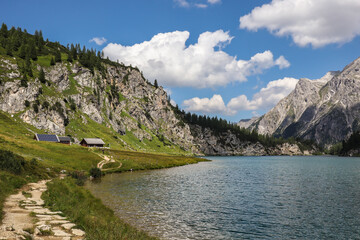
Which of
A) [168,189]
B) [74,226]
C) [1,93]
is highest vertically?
[1,93]

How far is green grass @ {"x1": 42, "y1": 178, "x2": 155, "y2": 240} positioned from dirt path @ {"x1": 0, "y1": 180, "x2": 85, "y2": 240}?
91 cm

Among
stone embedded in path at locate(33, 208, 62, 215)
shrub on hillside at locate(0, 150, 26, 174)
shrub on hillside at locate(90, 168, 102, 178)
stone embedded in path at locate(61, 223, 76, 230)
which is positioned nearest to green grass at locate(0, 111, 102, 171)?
shrub on hillside at locate(90, 168, 102, 178)

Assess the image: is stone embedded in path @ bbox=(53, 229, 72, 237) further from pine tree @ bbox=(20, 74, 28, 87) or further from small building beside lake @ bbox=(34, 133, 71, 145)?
pine tree @ bbox=(20, 74, 28, 87)

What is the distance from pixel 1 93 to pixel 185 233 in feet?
534

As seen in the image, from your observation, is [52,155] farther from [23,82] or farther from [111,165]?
[23,82]

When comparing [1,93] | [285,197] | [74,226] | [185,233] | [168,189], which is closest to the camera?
[74,226]

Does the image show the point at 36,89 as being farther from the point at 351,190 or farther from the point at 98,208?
the point at 351,190

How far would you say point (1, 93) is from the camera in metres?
146

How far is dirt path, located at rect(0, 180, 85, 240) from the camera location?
14.5 metres

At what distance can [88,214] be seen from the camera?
2345cm

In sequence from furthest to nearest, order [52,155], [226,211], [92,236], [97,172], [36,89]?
[36,89] → [52,155] → [97,172] → [226,211] → [92,236]

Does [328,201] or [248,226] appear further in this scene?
[328,201]

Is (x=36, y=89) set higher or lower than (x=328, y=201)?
higher

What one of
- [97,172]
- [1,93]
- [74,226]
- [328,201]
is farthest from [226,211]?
[1,93]
